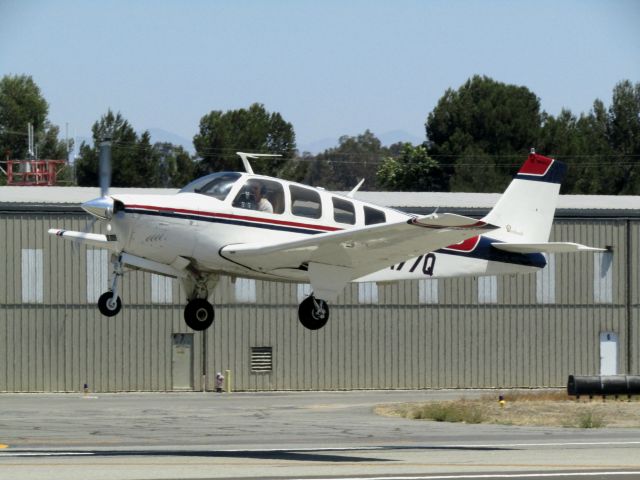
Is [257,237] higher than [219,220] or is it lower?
lower

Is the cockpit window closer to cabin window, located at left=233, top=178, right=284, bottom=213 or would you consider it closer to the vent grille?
cabin window, located at left=233, top=178, right=284, bottom=213

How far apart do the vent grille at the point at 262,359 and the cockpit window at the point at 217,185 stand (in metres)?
23.5

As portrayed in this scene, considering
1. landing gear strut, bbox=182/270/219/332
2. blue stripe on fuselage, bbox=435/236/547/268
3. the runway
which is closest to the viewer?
the runway

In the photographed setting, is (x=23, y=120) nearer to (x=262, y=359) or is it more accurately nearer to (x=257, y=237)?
(x=262, y=359)

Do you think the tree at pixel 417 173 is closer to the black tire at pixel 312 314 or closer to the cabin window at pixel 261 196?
the black tire at pixel 312 314

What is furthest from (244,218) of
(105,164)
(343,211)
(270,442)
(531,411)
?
(531,411)

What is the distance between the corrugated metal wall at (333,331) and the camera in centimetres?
4528

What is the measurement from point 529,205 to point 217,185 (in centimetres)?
757

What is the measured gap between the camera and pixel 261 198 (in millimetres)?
23422

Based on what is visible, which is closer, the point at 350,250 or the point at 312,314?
the point at 350,250

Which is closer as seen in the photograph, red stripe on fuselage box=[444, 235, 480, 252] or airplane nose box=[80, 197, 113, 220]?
airplane nose box=[80, 197, 113, 220]

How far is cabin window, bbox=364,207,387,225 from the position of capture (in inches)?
953

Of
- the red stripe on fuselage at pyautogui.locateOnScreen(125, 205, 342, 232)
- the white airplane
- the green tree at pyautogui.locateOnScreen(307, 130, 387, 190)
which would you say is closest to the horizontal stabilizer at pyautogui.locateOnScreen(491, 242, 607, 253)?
the white airplane

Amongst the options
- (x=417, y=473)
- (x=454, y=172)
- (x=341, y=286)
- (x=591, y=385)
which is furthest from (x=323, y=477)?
(x=454, y=172)
